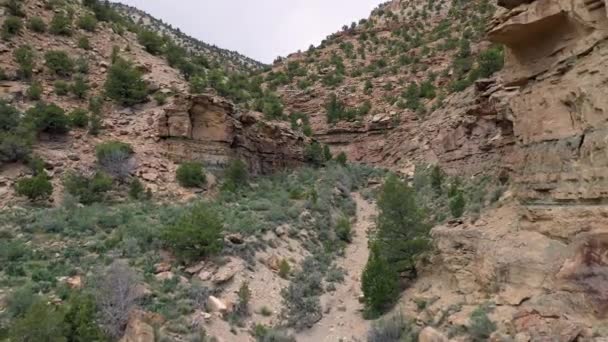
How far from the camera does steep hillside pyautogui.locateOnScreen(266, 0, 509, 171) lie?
2738 cm

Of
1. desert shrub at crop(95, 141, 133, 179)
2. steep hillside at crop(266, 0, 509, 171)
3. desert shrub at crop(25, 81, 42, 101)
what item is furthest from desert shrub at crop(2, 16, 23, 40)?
steep hillside at crop(266, 0, 509, 171)

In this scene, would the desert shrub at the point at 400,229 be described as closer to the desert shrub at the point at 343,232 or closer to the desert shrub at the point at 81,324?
the desert shrub at the point at 343,232

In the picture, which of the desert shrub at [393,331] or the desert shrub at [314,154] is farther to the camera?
the desert shrub at [314,154]

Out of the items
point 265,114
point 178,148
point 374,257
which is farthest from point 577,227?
point 265,114

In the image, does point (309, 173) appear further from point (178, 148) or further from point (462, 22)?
point (462, 22)

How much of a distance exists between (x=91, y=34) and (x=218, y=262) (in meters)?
21.6

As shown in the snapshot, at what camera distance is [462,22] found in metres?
41.6

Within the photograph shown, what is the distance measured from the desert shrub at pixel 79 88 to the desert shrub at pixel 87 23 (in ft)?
20.1

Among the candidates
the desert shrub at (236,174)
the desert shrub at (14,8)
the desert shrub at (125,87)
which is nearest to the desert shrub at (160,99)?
the desert shrub at (125,87)

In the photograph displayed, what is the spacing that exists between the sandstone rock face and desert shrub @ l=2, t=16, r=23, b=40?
10.4 meters

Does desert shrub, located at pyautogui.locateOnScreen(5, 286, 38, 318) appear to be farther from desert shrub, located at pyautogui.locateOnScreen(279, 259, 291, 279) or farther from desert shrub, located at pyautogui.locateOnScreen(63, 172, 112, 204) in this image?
desert shrub, located at pyautogui.locateOnScreen(63, 172, 112, 204)

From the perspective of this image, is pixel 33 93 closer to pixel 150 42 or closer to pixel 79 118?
pixel 79 118

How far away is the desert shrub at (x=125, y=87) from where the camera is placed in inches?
979

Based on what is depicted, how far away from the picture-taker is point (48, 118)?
21078 mm
